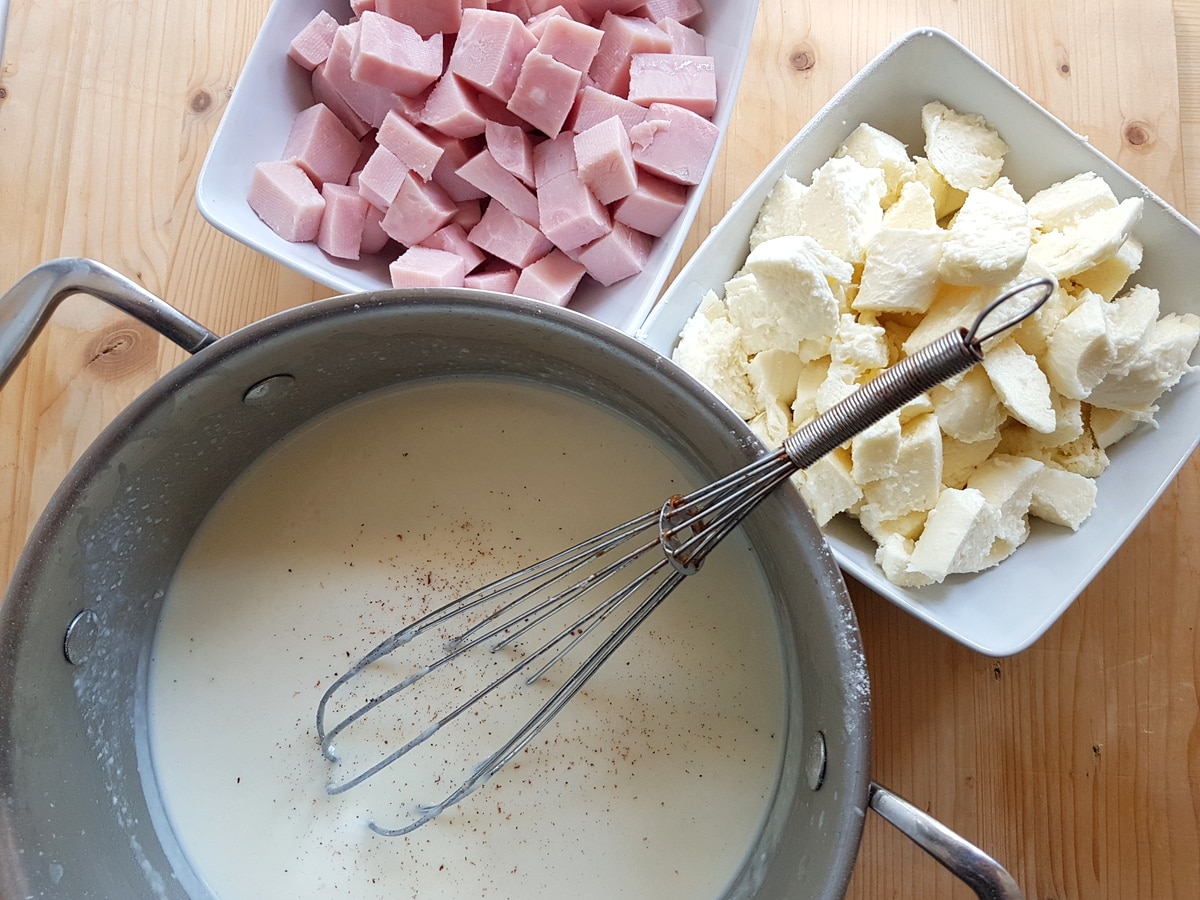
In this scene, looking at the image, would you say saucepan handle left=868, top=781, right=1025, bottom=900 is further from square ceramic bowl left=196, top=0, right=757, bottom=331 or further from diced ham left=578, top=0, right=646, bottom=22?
diced ham left=578, top=0, right=646, bottom=22

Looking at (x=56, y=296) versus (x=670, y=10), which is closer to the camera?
(x=56, y=296)

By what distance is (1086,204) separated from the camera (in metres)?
0.79

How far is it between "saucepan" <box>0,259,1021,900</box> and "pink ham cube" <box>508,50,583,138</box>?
0.22 meters

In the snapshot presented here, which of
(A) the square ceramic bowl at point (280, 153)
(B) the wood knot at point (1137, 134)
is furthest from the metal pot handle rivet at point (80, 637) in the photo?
(B) the wood knot at point (1137, 134)

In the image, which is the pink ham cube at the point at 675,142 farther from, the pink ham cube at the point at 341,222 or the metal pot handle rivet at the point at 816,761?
the metal pot handle rivet at the point at 816,761

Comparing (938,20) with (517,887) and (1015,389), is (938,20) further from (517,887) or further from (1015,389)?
(517,887)

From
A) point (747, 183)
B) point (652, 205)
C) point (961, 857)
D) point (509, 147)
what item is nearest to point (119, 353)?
point (509, 147)

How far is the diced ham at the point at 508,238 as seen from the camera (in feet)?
2.84

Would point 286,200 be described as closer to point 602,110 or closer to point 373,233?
point 373,233

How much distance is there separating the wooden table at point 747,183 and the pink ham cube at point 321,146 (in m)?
0.12

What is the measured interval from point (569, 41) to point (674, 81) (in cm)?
11

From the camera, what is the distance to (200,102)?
97 cm

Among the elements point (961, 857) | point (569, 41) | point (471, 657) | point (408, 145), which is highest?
point (569, 41)

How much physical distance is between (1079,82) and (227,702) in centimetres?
108
